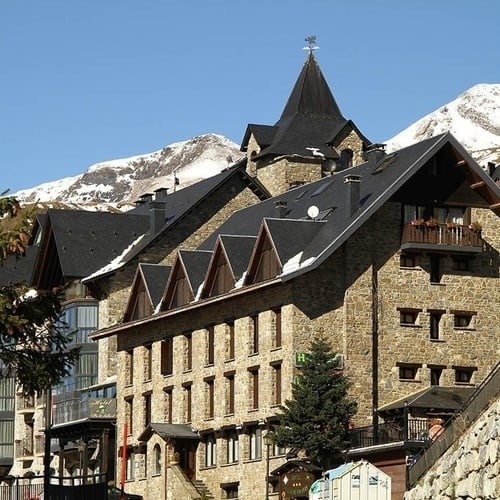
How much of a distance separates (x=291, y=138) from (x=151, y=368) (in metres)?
21.1

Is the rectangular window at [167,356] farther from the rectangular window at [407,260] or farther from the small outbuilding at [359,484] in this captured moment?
the small outbuilding at [359,484]

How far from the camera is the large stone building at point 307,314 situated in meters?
64.8

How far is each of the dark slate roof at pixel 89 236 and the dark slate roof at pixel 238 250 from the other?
54.9ft

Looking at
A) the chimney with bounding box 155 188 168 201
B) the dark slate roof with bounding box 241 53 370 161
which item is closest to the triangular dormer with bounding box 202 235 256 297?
the dark slate roof with bounding box 241 53 370 161

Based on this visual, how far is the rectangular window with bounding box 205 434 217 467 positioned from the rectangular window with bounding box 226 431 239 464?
1190mm

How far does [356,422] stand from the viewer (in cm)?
6353

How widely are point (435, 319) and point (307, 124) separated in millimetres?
30417

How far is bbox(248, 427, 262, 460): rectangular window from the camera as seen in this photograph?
219 ft

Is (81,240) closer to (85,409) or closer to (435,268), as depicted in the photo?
(85,409)

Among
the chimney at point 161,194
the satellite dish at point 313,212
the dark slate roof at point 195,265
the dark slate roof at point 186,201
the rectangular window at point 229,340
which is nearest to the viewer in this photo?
the satellite dish at point 313,212

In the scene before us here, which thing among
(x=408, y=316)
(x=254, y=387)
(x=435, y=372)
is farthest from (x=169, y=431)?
(x=435, y=372)

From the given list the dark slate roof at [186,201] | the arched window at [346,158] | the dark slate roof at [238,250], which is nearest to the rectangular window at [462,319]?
the dark slate roof at [238,250]

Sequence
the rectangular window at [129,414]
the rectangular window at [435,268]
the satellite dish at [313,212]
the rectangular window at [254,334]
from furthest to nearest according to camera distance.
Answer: the rectangular window at [129,414] < the rectangular window at [254,334] < the satellite dish at [313,212] < the rectangular window at [435,268]

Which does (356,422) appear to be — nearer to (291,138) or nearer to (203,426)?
(203,426)
